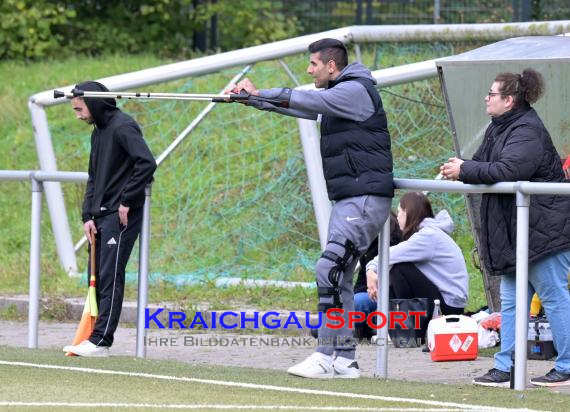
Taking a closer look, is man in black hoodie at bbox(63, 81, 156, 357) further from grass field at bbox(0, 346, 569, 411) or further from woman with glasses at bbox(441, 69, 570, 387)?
woman with glasses at bbox(441, 69, 570, 387)

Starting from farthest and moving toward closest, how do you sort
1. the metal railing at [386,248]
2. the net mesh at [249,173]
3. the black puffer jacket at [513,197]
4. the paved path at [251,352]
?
the net mesh at [249,173], the paved path at [251,352], the black puffer jacket at [513,197], the metal railing at [386,248]

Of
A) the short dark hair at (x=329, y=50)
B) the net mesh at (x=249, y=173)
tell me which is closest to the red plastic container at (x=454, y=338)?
the short dark hair at (x=329, y=50)

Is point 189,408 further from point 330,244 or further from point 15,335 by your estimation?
point 15,335

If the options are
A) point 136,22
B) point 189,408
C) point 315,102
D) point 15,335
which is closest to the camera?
point 189,408

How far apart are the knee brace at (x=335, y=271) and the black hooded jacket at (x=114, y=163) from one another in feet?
4.79

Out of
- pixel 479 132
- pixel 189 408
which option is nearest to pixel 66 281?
pixel 479 132

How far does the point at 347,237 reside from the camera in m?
7.39

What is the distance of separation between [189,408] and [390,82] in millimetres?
5012

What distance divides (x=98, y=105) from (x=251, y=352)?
6.45ft

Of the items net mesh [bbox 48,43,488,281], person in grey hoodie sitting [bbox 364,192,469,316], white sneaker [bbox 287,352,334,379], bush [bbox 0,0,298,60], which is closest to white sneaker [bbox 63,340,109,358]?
white sneaker [bbox 287,352,334,379]

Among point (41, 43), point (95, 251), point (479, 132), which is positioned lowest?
point (95, 251)

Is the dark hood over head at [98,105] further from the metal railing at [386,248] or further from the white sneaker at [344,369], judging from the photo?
the white sneaker at [344,369]

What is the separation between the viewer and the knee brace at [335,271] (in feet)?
24.1

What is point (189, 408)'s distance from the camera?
6.18m
